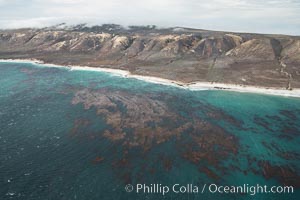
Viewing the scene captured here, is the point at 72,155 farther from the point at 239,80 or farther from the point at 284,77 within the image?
the point at 284,77

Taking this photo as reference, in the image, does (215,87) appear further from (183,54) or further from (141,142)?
(183,54)

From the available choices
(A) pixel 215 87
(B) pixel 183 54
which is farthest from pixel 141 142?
(B) pixel 183 54

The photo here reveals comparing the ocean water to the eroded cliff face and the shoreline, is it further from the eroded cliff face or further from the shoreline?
the eroded cliff face

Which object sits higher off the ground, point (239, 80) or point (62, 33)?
point (62, 33)

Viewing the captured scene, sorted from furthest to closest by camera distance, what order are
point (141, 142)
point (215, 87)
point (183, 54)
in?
point (183, 54) → point (215, 87) → point (141, 142)

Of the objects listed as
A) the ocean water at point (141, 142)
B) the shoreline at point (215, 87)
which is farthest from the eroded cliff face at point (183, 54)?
the ocean water at point (141, 142)

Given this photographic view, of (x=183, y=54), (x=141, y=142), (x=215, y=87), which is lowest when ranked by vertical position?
(x=141, y=142)

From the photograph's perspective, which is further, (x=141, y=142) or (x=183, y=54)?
(x=183, y=54)

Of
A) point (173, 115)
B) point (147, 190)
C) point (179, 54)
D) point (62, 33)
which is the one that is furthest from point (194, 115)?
point (62, 33)
